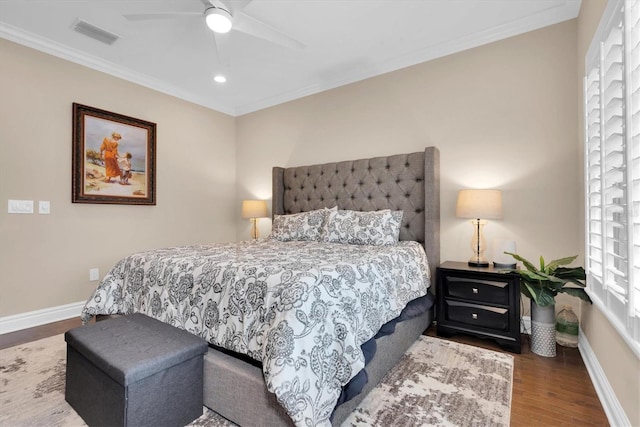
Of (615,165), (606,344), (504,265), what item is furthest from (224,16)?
(606,344)

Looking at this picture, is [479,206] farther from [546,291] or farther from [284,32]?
[284,32]

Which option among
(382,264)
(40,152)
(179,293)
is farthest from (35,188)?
(382,264)

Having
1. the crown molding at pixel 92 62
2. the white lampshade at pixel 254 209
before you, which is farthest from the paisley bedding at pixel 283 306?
the crown molding at pixel 92 62

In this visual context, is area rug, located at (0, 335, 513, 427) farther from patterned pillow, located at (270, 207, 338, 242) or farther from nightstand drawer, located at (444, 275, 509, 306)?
patterned pillow, located at (270, 207, 338, 242)

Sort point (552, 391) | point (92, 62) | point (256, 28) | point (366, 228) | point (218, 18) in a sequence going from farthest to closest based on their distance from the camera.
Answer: point (92, 62)
point (366, 228)
point (256, 28)
point (218, 18)
point (552, 391)

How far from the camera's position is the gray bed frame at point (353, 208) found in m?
1.45

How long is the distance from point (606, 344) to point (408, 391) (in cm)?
112

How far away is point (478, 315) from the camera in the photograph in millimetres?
2457

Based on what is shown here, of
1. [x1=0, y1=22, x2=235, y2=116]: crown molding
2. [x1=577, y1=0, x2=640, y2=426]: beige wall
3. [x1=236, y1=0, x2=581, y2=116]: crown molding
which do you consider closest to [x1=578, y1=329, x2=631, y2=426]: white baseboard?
[x1=577, y1=0, x2=640, y2=426]: beige wall

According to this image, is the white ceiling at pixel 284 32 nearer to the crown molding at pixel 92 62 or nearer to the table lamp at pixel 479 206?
the crown molding at pixel 92 62

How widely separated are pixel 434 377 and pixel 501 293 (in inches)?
35.9

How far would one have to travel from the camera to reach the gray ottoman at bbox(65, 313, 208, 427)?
1.32 metres

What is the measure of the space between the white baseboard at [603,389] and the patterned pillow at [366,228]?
1.52 metres

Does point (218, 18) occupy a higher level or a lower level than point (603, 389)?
higher
